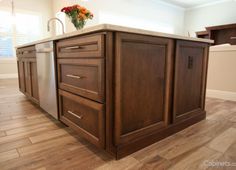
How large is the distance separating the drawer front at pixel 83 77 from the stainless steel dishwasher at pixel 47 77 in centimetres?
14

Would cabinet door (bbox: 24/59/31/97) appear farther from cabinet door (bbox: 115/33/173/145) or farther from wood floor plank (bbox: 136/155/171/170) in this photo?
wood floor plank (bbox: 136/155/171/170)

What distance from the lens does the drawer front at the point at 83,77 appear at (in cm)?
103

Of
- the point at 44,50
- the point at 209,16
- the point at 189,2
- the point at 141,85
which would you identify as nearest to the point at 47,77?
the point at 44,50

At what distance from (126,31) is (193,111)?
1.15m

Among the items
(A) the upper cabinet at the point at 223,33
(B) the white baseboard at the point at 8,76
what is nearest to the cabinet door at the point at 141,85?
(B) the white baseboard at the point at 8,76

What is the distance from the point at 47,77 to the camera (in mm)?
1688

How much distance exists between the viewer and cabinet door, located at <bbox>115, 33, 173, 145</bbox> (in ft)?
3.47

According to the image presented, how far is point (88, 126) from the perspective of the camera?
1.17 m

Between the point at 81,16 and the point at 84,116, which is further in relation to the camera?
the point at 81,16

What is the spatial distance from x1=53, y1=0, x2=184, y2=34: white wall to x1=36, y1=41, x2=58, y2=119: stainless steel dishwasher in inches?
124

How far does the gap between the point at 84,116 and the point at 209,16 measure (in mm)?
7377

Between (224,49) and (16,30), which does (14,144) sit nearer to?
(224,49)

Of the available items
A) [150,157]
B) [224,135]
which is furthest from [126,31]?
[224,135]

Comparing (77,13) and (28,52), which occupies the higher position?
(77,13)
